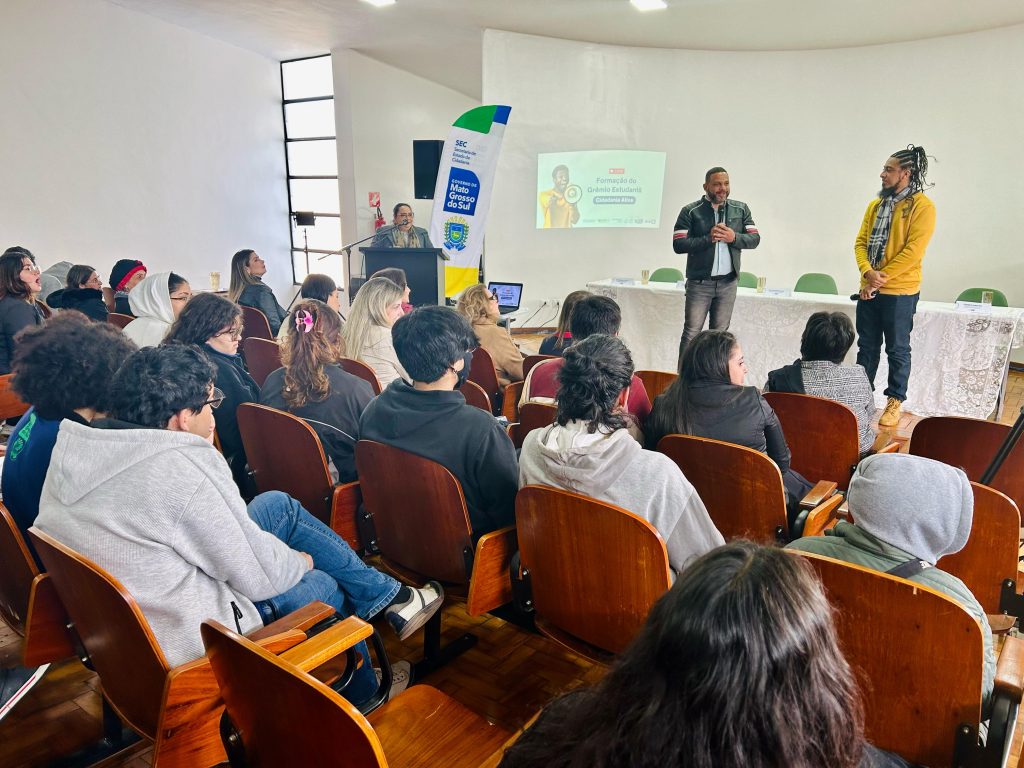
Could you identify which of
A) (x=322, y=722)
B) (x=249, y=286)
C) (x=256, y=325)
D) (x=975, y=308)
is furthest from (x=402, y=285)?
(x=975, y=308)

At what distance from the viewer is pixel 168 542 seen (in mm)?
1256

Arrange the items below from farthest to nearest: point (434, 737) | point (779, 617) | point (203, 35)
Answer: point (203, 35) < point (434, 737) < point (779, 617)

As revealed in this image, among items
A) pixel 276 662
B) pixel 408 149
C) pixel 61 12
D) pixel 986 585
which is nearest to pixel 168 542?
pixel 276 662

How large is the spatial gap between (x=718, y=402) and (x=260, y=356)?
2605 millimetres

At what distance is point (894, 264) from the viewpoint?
4129 millimetres

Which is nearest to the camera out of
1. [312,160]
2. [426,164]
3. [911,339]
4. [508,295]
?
[911,339]

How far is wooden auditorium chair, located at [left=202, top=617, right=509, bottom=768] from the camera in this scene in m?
0.79

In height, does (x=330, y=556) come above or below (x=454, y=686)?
above

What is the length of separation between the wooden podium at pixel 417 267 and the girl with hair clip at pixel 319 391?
8.59 ft

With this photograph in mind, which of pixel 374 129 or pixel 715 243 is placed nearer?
pixel 715 243

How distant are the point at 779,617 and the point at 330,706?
0.52 m

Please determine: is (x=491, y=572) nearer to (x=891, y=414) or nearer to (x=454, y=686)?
(x=454, y=686)

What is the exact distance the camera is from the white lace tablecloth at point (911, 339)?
4262 millimetres

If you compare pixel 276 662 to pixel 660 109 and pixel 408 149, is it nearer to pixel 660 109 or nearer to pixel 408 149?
pixel 660 109
